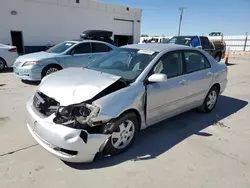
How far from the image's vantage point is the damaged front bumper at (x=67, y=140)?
8.00 feet

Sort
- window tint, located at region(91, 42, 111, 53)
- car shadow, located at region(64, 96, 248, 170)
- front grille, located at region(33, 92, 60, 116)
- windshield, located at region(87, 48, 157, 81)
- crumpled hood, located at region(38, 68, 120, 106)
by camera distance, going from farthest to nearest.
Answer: window tint, located at region(91, 42, 111, 53)
windshield, located at region(87, 48, 157, 81)
car shadow, located at region(64, 96, 248, 170)
front grille, located at region(33, 92, 60, 116)
crumpled hood, located at region(38, 68, 120, 106)

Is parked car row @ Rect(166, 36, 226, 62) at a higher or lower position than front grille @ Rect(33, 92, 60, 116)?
higher

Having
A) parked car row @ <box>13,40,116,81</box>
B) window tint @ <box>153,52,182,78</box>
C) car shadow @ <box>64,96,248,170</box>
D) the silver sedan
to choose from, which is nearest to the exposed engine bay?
the silver sedan

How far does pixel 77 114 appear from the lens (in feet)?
8.43

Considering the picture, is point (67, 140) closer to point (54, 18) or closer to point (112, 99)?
point (112, 99)

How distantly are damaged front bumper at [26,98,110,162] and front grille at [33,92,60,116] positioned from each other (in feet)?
0.31

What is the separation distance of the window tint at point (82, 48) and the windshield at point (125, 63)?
386cm

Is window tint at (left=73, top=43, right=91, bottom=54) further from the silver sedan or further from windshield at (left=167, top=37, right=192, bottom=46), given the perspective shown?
windshield at (left=167, top=37, right=192, bottom=46)

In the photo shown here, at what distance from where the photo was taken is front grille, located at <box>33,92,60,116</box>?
2.72 m

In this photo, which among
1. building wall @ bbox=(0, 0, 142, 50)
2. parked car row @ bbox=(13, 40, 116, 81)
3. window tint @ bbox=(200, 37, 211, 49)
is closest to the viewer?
parked car row @ bbox=(13, 40, 116, 81)

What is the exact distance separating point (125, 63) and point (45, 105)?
5.15ft

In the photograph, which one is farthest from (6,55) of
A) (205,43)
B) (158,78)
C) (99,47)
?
(205,43)

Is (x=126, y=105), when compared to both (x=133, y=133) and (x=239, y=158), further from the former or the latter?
(x=239, y=158)

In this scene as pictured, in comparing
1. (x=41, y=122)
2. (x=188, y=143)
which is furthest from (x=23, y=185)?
(x=188, y=143)
